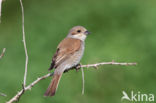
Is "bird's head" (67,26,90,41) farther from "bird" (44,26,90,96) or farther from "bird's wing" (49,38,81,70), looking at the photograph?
"bird's wing" (49,38,81,70)

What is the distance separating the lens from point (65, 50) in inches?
227

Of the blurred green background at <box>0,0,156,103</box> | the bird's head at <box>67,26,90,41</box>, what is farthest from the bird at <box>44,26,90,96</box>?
the blurred green background at <box>0,0,156,103</box>

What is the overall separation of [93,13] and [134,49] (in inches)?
70.1

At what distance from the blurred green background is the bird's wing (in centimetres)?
157

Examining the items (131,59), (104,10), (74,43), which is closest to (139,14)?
(104,10)

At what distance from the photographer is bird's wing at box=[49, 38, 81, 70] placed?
5.57 meters

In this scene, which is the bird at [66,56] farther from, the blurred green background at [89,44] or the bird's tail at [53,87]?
the blurred green background at [89,44]

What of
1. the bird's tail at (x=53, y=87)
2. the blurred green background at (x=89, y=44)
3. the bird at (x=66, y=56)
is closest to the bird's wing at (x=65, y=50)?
the bird at (x=66, y=56)

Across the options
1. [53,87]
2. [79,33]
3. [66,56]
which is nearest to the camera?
[53,87]

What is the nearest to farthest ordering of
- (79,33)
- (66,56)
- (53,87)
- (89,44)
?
1. (53,87)
2. (66,56)
3. (79,33)
4. (89,44)

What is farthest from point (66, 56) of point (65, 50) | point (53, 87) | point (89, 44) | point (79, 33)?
point (89, 44)

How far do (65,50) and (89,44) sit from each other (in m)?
3.22

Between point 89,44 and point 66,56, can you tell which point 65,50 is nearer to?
point 66,56

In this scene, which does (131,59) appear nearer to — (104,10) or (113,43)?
(113,43)
